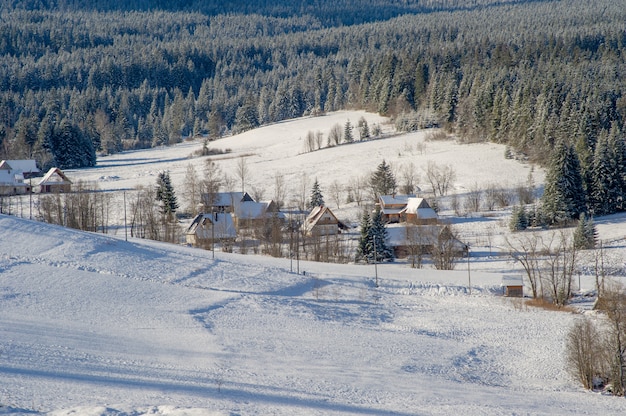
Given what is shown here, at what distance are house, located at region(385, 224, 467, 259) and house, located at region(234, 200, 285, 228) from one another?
37.5 feet

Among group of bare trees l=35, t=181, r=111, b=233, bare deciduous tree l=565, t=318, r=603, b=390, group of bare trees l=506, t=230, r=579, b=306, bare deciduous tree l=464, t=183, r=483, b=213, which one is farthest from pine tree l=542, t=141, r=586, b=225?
group of bare trees l=35, t=181, r=111, b=233

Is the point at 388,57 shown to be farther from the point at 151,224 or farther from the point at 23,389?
the point at 23,389

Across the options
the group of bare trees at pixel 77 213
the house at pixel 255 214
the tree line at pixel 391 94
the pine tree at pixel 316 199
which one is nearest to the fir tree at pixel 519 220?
the tree line at pixel 391 94

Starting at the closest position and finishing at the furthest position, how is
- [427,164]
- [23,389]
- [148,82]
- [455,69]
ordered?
[23,389] → [427,164] → [455,69] → [148,82]

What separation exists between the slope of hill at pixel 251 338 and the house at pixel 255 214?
12884 millimetres

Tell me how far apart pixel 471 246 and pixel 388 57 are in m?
76.0

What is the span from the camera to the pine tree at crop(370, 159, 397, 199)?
71250 millimetres

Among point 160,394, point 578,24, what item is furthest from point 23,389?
point 578,24

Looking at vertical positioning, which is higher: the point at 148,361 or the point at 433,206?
the point at 433,206

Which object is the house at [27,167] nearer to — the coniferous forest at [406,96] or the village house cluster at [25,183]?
the village house cluster at [25,183]

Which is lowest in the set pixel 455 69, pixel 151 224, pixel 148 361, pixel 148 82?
pixel 148 361

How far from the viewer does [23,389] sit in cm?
1880

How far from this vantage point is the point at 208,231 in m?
56.6

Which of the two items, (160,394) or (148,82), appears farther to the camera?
(148,82)
